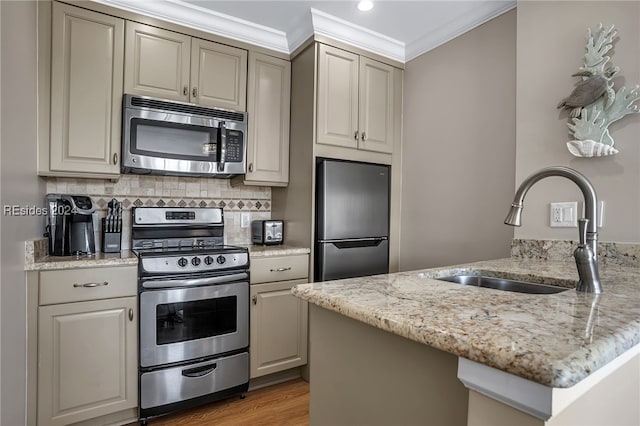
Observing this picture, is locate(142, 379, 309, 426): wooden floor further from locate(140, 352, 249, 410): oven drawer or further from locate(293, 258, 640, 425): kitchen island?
locate(293, 258, 640, 425): kitchen island

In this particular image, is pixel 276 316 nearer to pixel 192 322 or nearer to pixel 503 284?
pixel 192 322

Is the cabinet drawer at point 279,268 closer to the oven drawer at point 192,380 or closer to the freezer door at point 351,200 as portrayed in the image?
the freezer door at point 351,200

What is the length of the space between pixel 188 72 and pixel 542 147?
217cm

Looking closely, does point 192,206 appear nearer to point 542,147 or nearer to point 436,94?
point 436,94

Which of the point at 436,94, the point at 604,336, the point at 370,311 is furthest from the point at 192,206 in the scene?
the point at 604,336

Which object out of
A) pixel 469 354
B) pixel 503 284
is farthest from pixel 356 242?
pixel 469 354

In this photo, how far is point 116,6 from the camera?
2209 mm

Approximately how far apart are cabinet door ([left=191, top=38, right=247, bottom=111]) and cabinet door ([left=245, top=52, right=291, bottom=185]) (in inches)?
3.2

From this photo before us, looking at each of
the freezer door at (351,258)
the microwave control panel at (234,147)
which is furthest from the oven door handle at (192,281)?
the microwave control panel at (234,147)

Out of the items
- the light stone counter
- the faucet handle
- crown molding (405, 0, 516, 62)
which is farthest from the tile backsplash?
the faucet handle

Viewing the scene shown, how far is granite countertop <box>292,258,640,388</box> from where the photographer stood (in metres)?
0.53

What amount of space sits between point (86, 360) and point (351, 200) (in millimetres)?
1844

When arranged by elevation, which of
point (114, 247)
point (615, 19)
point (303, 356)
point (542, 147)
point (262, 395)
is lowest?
point (262, 395)

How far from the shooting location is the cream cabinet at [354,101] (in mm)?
2609
